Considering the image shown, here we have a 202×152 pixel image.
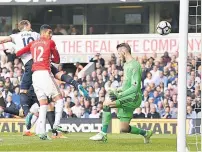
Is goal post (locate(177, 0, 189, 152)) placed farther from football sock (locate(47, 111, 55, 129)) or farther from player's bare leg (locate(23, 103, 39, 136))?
player's bare leg (locate(23, 103, 39, 136))

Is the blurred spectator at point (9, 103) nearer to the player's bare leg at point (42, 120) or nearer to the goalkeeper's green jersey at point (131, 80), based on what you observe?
the player's bare leg at point (42, 120)

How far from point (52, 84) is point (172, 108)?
24.0 feet

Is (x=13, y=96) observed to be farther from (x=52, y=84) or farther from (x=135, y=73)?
(x=135, y=73)

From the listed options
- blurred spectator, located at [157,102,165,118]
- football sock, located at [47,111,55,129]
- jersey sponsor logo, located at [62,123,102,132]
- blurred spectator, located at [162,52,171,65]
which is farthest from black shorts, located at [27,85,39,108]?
blurred spectator, located at [162,52,171,65]

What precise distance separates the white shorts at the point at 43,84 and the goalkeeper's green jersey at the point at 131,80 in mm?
2182

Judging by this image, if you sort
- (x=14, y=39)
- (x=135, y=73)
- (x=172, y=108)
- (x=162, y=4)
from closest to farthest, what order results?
(x=135, y=73), (x=14, y=39), (x=172, y=108), (x=162, y=4)

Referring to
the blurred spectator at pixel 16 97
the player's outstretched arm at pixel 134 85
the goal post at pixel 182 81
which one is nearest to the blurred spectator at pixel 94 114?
the blurred spectator at pixel 16 97

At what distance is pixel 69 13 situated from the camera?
96.8 feet

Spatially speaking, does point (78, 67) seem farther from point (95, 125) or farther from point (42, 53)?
point (42, 53)

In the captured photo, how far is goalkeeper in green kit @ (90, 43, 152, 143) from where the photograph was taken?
14930mm

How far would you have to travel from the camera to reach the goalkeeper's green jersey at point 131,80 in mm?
14906

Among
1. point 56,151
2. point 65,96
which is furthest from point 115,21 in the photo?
point 56,151

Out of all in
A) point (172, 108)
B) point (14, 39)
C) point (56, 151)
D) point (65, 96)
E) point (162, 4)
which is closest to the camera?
point (56, 151)

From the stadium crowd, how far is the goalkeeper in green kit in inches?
286
